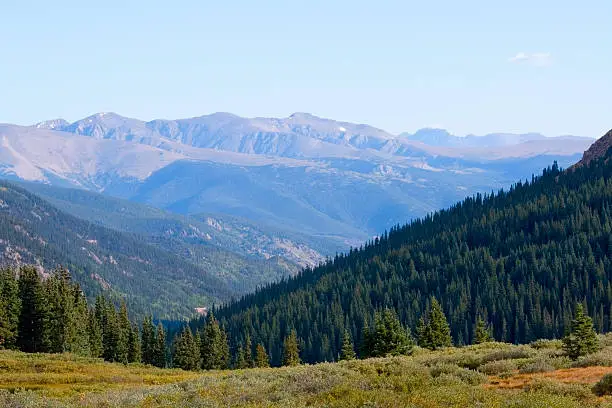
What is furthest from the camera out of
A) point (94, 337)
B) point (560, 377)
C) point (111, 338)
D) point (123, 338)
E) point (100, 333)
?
point (123, 338)

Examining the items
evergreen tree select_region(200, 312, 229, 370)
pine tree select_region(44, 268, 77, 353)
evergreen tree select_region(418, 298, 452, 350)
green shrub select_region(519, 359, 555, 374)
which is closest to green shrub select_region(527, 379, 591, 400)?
green shrub select_region(519, 359, 555, 374)

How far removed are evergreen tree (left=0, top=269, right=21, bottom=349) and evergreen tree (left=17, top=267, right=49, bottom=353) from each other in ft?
6.64

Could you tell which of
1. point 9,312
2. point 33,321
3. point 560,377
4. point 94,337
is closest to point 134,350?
point 94,337

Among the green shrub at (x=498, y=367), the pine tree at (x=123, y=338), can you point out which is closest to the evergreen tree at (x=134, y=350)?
the pine tree at (x=123, y=338)

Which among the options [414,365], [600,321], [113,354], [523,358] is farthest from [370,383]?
[600,321]

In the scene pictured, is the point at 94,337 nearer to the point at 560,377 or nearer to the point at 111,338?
the point at 111,338

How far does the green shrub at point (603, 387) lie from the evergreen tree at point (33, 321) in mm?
99409

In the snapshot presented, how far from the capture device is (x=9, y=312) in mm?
112375

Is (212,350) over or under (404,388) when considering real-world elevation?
under

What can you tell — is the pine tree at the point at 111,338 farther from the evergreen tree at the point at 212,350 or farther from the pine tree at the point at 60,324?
the evergreen tree at the point at 212,350

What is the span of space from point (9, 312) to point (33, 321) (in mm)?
6818

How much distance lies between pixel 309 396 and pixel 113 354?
106 meters

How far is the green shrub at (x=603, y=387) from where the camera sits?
35.7 metres

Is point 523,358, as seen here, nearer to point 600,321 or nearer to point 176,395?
point 176,395
